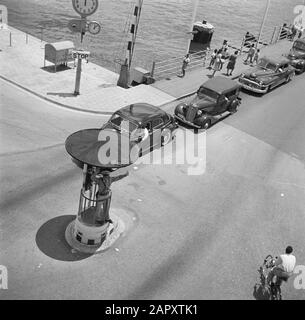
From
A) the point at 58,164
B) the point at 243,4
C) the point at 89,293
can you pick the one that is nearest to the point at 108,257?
the point at 89,293

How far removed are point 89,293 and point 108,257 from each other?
145cm

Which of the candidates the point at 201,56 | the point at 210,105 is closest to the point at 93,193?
the point at 210,105

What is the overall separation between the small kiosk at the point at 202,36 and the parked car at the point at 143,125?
2580 cm

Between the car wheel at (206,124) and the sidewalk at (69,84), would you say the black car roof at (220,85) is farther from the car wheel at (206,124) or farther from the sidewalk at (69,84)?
the sidewalk at (69,84)

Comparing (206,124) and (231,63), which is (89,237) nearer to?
(206,124)

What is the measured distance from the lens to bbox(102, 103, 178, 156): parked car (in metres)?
16.6

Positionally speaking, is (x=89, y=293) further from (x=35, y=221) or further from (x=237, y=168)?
(x=237, y=168)

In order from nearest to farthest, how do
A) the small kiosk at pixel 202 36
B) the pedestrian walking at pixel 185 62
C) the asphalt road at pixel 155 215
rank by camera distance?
the asphalt road at pixel 155 215
the pedestrian walking at pixel 185 62
the small kiosk at pixel 202 36

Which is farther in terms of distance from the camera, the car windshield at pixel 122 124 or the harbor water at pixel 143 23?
the harbor water at pixel 143 23

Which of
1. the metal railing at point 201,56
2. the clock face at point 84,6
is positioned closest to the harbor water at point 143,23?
the metal railing at point 201,56

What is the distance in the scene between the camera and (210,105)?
68.4 feet

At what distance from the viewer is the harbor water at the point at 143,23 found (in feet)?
114

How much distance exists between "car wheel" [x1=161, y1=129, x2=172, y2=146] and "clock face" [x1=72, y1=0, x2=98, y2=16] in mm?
6998

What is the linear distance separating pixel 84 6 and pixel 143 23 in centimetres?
2660
